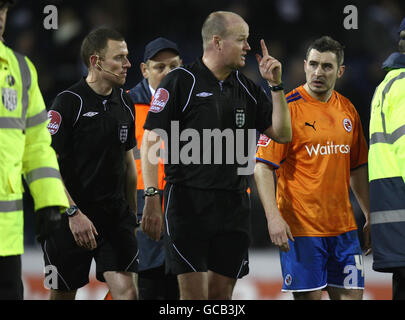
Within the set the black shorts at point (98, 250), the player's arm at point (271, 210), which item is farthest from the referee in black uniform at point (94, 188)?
the player's arm at point (271, 210)

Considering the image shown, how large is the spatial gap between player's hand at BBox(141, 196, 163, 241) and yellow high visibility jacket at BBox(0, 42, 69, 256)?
1.16m

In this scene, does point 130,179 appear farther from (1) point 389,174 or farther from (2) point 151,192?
(1) point 389,174

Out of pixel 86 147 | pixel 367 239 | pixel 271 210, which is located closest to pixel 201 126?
pixel 271 210

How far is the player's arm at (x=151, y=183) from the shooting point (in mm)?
4578

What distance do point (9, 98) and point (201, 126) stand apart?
55.6 inches

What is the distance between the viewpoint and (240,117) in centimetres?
465

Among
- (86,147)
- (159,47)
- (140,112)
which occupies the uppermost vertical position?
(159,47)

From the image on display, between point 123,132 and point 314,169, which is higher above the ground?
point 123,132

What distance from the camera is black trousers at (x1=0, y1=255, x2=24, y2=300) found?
3.35 metres

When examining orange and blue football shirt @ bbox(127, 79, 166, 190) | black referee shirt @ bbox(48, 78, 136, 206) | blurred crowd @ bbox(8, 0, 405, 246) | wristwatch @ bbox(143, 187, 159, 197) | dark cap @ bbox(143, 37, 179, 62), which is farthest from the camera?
blurred crowd @ bbox(8, 0, 405, 246)

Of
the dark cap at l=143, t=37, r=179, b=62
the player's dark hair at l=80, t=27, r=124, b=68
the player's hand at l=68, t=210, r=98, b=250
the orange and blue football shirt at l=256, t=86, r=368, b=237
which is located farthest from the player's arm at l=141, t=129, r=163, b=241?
the dark cap at l=143, t=37, r=179, b=62

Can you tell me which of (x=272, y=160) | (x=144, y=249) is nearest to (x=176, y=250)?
(x=272, y=160)

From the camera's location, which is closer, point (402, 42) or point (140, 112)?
point (402, 42)

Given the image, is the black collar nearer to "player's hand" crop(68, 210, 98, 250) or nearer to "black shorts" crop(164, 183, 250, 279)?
"black shorts" crop(164, 183, 250, 279)
